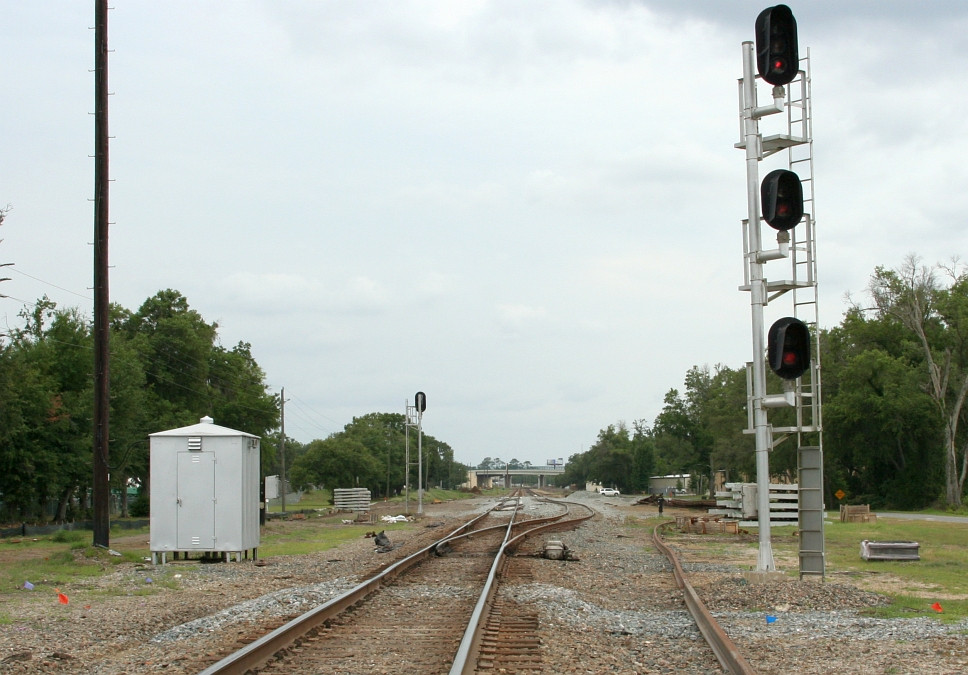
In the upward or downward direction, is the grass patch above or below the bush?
above

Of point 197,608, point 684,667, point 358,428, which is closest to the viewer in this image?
point 684,667

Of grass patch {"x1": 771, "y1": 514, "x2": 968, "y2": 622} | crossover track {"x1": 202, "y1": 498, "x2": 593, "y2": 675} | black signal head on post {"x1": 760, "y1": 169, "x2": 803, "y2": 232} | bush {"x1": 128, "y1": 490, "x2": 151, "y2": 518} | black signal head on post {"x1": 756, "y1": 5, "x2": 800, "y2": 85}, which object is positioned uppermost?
black signal head on post {"x1": 756, "y1": 5, "x2": 800, "y2": 85}

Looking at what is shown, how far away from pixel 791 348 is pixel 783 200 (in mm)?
2177

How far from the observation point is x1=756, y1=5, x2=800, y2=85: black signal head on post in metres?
13.2

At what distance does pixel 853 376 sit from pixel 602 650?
56460mm

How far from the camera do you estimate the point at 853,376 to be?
60.5 meters

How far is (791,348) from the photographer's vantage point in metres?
13.1

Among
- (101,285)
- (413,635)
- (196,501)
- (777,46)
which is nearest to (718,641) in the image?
(413,635)

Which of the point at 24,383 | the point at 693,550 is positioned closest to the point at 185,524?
the point at 693,550

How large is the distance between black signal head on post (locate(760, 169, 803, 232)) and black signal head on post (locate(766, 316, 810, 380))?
147 cm

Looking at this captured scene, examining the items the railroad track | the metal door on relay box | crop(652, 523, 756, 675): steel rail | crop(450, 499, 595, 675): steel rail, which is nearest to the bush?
the metal door on relay box

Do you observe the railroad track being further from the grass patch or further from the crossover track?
the grass patch

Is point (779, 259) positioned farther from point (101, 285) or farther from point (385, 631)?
point (101, 285)

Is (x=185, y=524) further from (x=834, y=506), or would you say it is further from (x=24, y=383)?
(x=834, y=506)
